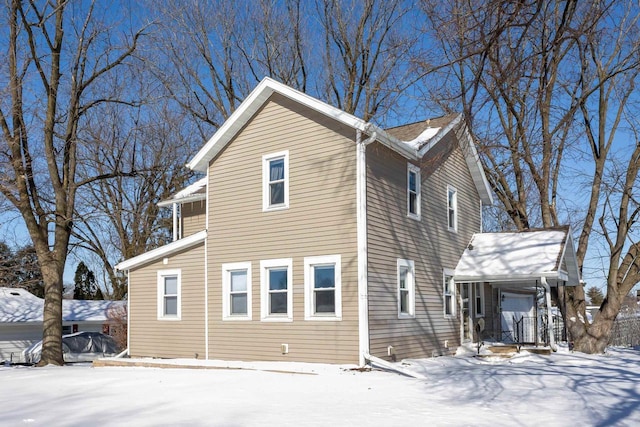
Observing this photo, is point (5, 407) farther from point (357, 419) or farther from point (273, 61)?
point (273, 61)

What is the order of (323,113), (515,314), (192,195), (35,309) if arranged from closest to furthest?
(323,113) < (192,195) < (515,314) < (35,309)

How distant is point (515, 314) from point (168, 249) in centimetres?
1355

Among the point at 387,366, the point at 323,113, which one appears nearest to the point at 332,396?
the point at 387,366

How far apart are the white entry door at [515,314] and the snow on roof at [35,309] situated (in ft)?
70.2

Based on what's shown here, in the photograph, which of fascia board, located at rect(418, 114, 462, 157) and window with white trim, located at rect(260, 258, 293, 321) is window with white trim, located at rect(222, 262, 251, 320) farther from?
fascia board, located at rect(418, 114, 462, 157)

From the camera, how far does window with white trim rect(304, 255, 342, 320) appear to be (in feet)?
51.3

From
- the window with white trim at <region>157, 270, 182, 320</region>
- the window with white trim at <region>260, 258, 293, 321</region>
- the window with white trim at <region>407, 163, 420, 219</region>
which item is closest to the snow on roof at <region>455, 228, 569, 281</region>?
the window with white trim at <region>407, 163, 420, 219</region>

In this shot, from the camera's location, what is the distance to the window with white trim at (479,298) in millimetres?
21641

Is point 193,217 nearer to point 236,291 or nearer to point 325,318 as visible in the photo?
point 236,291

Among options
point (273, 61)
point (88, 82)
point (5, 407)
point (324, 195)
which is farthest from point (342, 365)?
point (273, 61)

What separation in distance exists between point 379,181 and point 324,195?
1412 millimetres

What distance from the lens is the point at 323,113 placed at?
16188 millimetres

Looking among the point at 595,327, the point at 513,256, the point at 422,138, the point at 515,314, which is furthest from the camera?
the point at 515,314

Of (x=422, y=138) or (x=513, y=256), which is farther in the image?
(x=513, y=256)
